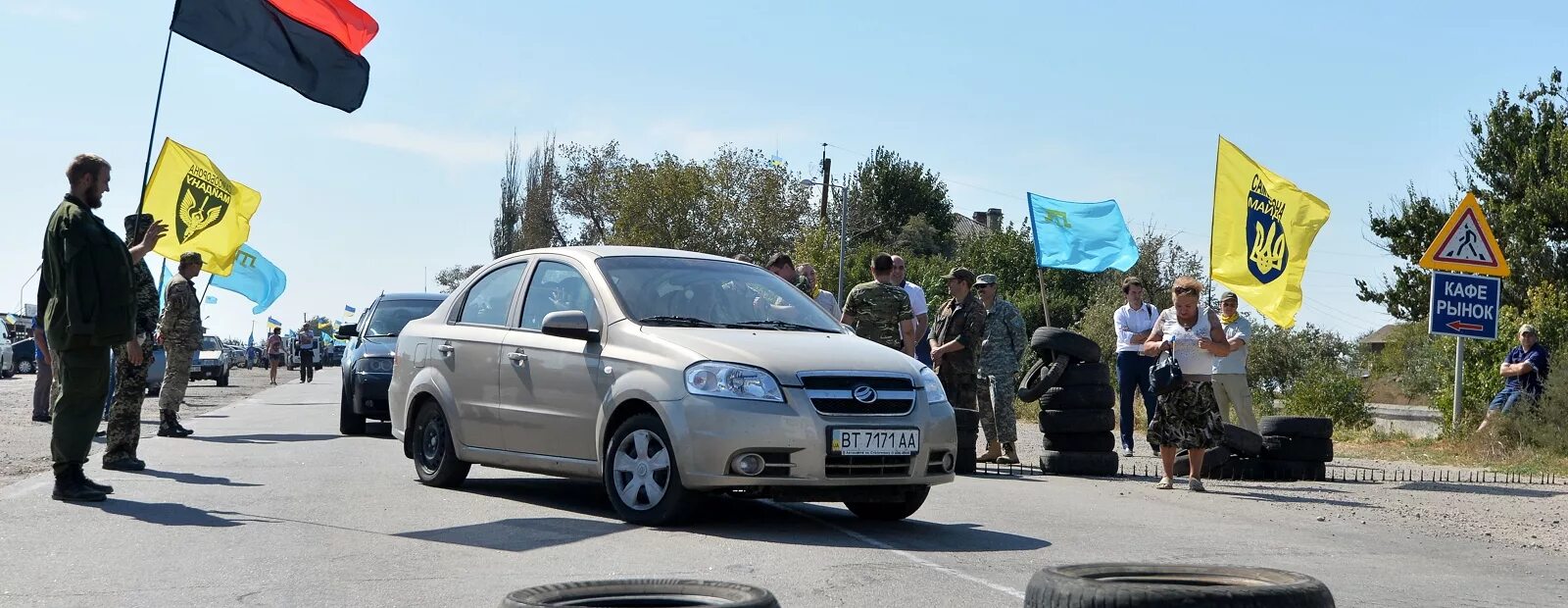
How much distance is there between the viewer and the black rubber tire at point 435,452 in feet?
32.8

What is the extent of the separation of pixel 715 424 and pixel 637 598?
3.53 m

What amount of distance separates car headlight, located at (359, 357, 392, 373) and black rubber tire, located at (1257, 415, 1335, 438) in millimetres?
8881

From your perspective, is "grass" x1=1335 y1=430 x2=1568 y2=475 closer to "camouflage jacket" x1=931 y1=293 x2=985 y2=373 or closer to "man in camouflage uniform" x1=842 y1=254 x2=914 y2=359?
"camouflage jacket" x1=931 y1=293 x2=985 y2=373

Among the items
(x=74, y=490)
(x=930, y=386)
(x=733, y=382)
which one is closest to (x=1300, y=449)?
(x=930, y=386)

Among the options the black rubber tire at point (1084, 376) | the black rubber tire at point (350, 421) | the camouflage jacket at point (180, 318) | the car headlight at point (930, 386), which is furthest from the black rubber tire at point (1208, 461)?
the camouflage jacket at point (180, 318)

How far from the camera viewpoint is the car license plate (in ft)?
25.8

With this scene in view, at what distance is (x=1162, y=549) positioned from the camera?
25.4 feet

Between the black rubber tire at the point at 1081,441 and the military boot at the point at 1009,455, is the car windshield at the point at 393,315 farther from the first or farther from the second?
the black rubber tire at the point at 1081,441

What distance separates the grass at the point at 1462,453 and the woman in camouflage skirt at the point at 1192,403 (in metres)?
3.99

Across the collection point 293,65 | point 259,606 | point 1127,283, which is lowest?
point 259,606

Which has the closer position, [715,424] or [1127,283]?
[715,424]

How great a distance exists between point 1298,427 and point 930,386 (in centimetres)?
547

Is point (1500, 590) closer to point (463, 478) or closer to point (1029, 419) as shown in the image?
point (463, 478)

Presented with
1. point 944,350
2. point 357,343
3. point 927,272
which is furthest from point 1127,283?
point 927,272
